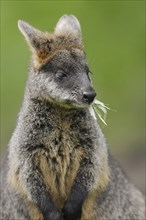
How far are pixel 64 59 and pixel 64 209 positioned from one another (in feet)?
7.61

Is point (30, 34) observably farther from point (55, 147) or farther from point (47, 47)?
point (55, 147)

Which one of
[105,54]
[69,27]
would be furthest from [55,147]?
[105,54]

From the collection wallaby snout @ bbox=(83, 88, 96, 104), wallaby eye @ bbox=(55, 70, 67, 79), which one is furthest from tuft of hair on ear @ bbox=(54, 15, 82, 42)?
wallaby snout @ bbox=(83, 88, 96, 104)

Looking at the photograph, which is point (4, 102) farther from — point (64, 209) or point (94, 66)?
point (64, 209)

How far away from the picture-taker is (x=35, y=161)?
18688mm

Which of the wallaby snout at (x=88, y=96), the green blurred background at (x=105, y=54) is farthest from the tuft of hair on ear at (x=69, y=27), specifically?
the green blurred background at (x=105, y=54)

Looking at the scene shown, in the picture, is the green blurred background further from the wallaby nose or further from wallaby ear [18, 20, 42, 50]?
the wallaby nose

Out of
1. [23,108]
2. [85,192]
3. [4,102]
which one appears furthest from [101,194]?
[4,102]

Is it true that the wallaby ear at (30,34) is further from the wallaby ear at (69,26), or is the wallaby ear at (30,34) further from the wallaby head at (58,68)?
the wallaby ear at (69,26)

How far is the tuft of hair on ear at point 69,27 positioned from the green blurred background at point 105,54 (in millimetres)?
11116

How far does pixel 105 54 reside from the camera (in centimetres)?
3356

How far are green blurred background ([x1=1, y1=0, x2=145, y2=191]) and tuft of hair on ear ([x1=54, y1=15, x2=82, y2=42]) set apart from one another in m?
11.1

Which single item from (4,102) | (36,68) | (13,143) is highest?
(36,68)

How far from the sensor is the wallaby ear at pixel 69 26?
18.8m
